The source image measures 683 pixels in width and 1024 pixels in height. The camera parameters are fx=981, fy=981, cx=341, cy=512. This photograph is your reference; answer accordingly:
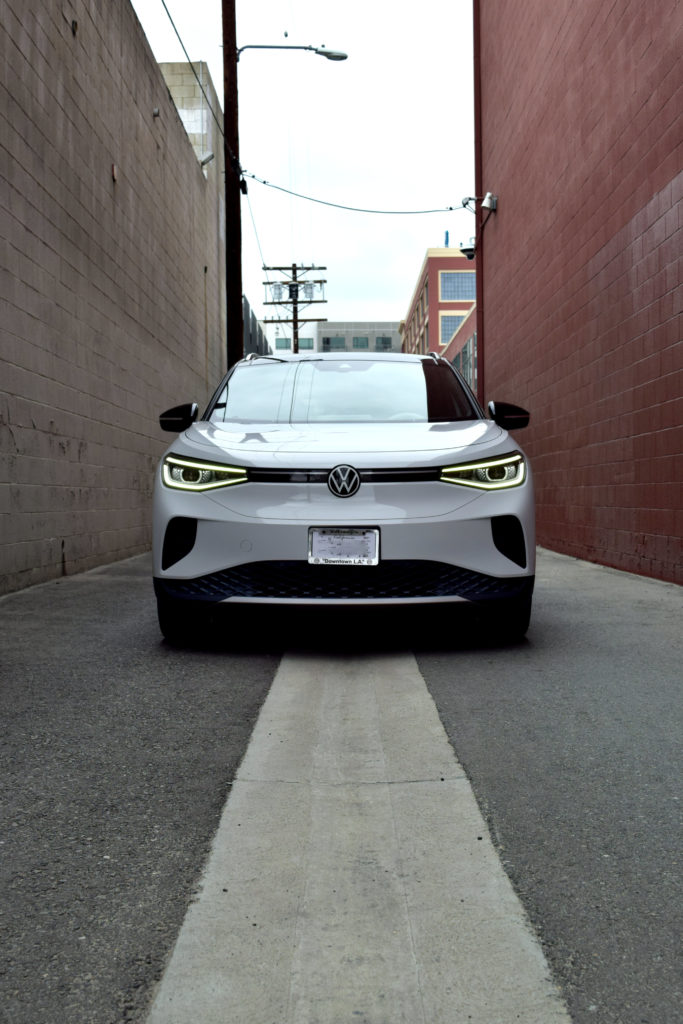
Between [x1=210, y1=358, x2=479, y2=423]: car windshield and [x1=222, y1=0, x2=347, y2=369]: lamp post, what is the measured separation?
868 centimetres

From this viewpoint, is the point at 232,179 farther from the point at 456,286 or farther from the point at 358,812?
the point at 456,286

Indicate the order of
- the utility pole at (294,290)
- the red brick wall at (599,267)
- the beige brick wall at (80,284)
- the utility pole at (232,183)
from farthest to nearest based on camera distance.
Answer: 1. the utility pole at (294,290)
2. the utility pole at (232,183)
3. the red brick wall at (599,267)
4. the beige brick wall at (80,284)

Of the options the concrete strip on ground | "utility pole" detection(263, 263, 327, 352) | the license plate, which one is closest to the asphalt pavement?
the concrete strip on ground

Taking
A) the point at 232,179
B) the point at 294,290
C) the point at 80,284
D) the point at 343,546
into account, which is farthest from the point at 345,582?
the point at 294,290

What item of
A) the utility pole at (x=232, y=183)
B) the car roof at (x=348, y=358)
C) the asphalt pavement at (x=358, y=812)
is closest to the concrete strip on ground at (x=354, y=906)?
Result: the asphalt pavement at (x=358, y=812)

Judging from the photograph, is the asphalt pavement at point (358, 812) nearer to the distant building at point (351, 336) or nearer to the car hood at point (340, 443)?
the car hood at point (340, 443)

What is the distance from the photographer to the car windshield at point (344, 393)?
212 inches

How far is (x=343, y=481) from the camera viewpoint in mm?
4496

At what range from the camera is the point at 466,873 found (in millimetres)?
2207

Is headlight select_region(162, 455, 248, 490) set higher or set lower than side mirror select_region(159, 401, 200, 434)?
lower

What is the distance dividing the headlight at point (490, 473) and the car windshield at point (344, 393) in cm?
65

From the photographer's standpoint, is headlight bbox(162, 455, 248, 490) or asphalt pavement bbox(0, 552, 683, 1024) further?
headlight bbox(162, 455, 248, 490)

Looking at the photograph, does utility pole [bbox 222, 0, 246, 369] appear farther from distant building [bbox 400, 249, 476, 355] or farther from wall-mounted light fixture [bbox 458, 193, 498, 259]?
distant building [bbox 400, 249, 476, 355]

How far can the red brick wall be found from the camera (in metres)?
7.89
